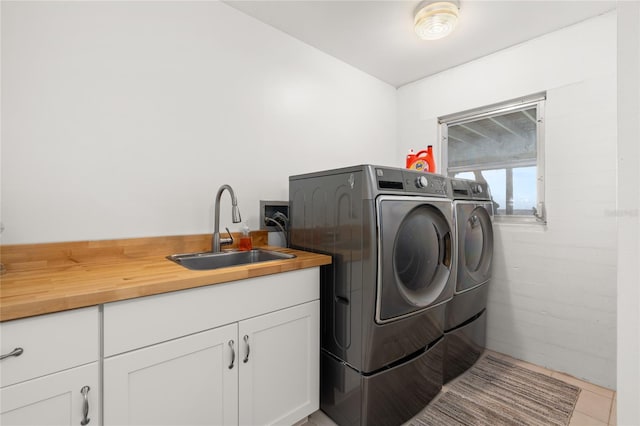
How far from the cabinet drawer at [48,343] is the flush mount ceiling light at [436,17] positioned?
91.9 inches

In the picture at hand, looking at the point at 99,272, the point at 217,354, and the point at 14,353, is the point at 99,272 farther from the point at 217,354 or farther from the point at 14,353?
the point at 217,354

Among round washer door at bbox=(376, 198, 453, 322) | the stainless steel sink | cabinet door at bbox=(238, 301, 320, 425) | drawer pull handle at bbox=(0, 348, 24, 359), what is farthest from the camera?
the stainless steel sink

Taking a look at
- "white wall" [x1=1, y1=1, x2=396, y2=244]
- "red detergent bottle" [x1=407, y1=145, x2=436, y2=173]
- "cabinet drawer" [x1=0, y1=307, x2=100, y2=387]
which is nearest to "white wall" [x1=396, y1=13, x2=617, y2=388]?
"red detergent bottle" [x1=407, y1=145, x2=436, y2=173]

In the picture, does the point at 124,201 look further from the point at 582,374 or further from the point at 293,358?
the point at 582,374

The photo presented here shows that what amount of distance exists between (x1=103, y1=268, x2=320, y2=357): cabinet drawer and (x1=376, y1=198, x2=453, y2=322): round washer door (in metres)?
0.41

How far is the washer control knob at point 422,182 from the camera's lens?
5.43 feet

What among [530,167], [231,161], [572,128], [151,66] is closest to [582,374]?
[530,167]

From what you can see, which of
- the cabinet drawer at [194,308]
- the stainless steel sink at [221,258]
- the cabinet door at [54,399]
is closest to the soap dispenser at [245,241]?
the stainless steel sink at [221,258]

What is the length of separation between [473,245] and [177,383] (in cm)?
202

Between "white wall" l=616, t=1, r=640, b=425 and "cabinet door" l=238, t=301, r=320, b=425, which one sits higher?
"white wall" l=616, t=1, r=640, b=425

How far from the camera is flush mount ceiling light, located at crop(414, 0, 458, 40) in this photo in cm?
185

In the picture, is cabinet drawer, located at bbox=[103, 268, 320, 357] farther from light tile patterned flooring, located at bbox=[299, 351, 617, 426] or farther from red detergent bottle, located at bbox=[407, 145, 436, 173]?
red detergent bottle, located at bbox=[407, 145, 436, 173]

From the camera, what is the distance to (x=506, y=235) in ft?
8.02

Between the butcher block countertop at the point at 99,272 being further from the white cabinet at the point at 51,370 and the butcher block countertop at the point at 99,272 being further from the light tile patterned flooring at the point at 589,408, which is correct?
the light tile patterned flooring at the point at 589,408
